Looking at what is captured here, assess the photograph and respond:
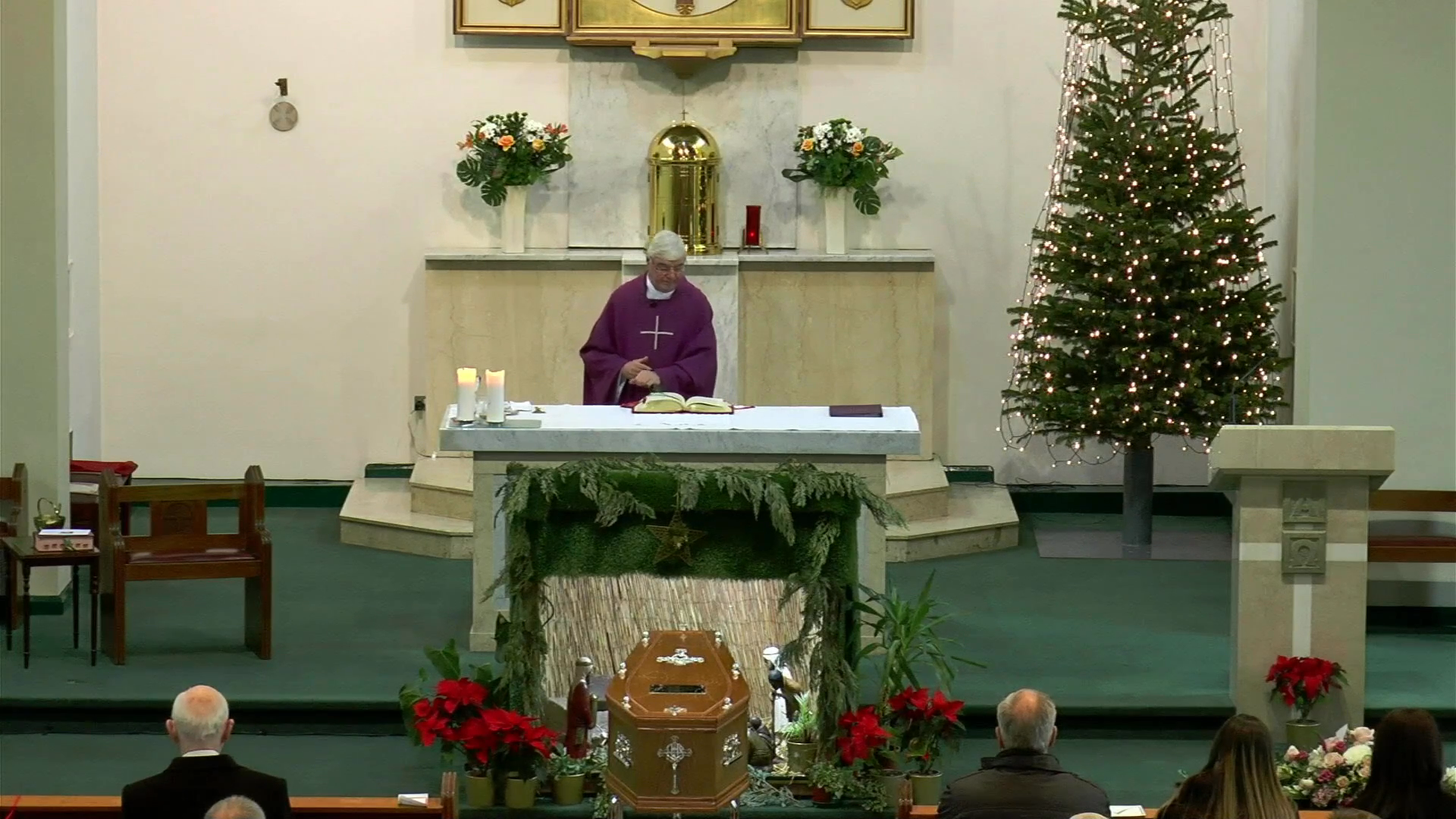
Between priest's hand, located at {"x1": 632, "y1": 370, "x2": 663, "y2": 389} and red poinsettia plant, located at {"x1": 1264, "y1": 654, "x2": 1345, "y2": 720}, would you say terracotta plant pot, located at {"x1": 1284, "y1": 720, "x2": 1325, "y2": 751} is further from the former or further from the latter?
priest's hand, located at {"x1": 632, "y1": 370, "x2": 663, "y2": 389}

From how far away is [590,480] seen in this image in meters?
7.05

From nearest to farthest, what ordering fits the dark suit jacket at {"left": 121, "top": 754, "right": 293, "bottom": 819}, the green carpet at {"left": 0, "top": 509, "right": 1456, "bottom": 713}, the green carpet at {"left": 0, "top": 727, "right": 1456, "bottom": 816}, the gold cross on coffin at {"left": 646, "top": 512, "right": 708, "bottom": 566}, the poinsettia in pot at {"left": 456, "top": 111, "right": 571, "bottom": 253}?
the dark suit jacket at {"left": 121, "top": 754, "right": 293, "bottom": 819}
the gold cross on coffin at {"left": 646, "top": 512, "right": 708, "bottom": 566}
the green carpet at {"left": 0, "top": 727, "right": 1456, "bottom": 816}
the green carpet at {"left": 0, "top": 509, "right": 1456, "bottom": 713}
the poinsettia in pot at {"left": 456, "top": 111, "right": 571, "bottom": 253}

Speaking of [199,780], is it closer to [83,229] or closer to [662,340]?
[662,340]

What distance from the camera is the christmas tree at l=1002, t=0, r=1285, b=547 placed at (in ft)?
34.7

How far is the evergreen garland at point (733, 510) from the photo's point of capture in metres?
7.04

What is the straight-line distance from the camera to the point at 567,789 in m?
7.04

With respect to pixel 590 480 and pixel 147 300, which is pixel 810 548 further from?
pixel 147 300

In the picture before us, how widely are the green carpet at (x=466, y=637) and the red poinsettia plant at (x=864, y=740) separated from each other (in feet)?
3.69

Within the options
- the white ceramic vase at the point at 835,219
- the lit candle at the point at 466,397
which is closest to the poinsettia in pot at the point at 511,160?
the white ceramic vase at the point at 835,219

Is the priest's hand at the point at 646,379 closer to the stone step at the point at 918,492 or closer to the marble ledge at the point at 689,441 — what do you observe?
the marble ledge at the point at 689,441

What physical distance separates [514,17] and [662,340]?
9.70 ft

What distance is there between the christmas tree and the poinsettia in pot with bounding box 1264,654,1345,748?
2.89 metres

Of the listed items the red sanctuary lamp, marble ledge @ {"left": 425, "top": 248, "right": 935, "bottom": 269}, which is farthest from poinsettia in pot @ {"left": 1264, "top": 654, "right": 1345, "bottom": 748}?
the red sanctuary lamp

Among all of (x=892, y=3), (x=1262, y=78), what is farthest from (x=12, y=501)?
(x=1262, y=78)
